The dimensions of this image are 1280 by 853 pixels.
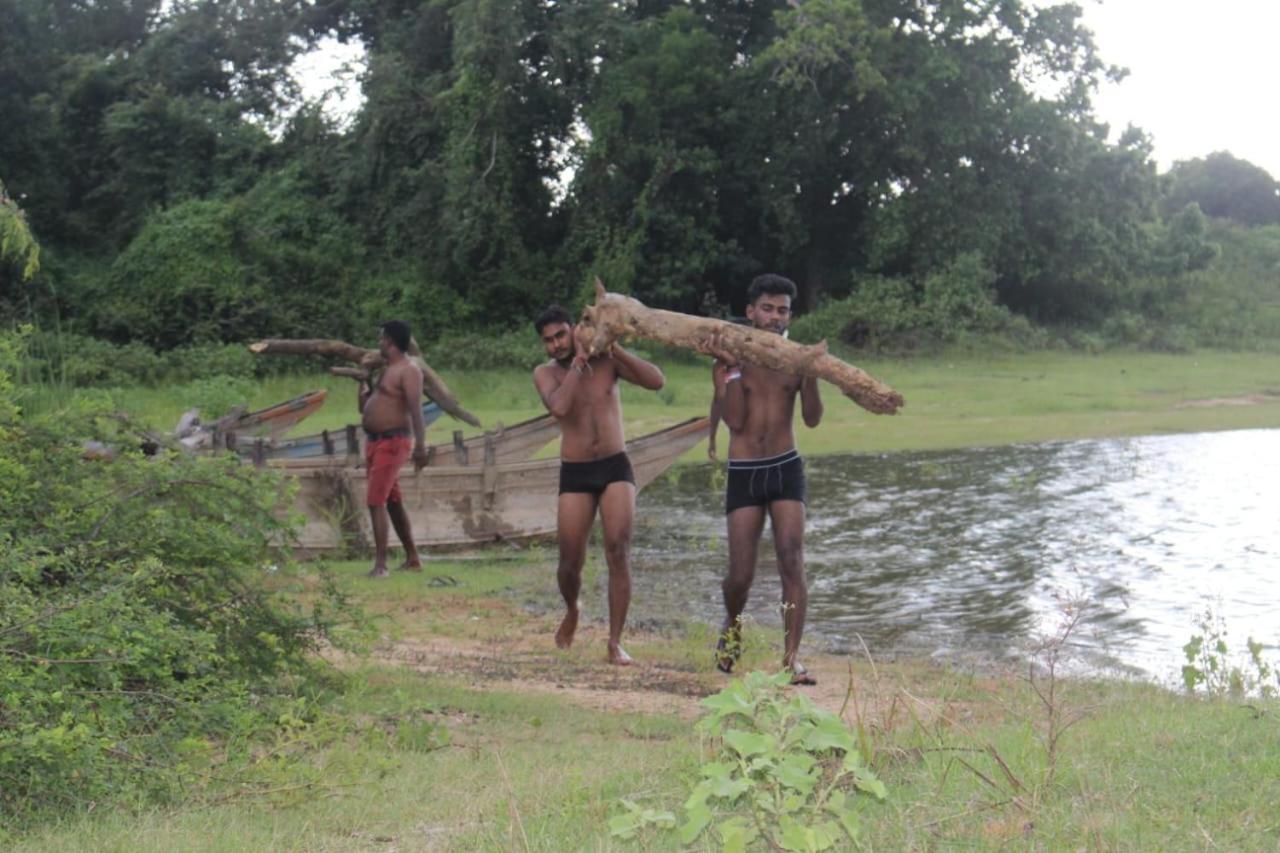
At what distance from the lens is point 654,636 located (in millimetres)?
8695

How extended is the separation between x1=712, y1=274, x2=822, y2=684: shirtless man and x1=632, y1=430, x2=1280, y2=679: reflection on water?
56.4 inches

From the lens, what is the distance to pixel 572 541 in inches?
311

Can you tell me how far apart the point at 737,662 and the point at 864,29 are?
18.8 meters

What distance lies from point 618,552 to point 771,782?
419cm

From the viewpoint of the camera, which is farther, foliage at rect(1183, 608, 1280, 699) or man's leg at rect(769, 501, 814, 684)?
man's leg at rect(769, 501, 814, 684)

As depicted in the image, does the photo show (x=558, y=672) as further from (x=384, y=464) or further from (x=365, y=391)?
(x=365, y=391)

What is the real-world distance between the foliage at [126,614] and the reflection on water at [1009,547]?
11.7 feet

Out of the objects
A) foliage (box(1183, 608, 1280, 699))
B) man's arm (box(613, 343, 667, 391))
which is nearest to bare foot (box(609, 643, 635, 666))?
man's arm (box(613, 343, 667, 391))

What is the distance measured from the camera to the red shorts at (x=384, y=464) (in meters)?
10.5

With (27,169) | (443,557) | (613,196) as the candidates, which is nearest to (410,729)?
(443,557)

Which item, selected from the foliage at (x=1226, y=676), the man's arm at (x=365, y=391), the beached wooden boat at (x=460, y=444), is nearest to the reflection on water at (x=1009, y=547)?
the foliage at (x=1226, y=676)

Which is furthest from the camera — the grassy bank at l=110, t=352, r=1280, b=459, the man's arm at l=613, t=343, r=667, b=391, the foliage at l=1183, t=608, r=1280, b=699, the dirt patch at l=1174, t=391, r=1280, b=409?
the dirt patch at l=1174, t=391, r=1280, b=409

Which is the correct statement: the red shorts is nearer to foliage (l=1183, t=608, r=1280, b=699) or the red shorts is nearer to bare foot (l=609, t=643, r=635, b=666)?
bare foot (l=609, t=643, r=635, b=666)

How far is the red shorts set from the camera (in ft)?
34.3
